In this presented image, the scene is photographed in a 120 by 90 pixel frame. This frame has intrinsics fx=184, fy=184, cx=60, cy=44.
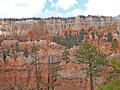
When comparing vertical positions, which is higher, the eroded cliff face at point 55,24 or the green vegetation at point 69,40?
the eroded cliff face at point 55,24

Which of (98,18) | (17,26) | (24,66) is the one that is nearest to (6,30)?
(17,26)

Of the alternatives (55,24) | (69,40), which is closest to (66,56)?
(69,40)

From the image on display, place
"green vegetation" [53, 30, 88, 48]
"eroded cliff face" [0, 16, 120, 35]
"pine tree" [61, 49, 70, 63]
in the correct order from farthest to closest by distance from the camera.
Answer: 1. "eroded cliff face" [0, 16, 120, 35]
2. "green vegetation" [53, 30, 88, 48]
3. "pine tree" [61, 49, 70, 63]

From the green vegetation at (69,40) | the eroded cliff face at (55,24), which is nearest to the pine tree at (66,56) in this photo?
the green vegetation at (69,40)

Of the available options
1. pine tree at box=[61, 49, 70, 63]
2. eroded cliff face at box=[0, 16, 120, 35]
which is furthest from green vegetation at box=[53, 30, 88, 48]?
eroded cliff face at box=[0, 16, 120, 35]

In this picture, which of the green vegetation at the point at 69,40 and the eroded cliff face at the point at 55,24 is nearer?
the green vegetation at the point at 69,40

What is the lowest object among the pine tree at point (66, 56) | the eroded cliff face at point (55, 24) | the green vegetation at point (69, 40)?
the pine tree at point (66, 56)

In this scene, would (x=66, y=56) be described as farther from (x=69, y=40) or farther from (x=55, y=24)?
(x=55, y=24)

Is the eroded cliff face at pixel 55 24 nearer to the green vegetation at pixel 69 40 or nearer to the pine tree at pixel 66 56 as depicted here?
the green vegetation at pixel 69 40

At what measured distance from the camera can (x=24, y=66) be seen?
35.7 metres

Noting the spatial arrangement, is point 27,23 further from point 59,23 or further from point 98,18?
point 98,18

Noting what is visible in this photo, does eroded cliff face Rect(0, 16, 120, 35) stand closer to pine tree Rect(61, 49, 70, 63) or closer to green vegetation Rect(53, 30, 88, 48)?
green vegetation Rect(53, 30, 88, 48)

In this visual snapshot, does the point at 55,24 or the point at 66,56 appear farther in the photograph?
the point at 55,24

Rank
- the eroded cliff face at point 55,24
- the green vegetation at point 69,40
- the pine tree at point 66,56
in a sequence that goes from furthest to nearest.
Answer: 1. the eroded cliff face at point 55,24
2. the green vegetation at point 69,40
3. the pine tree at point 66,56
